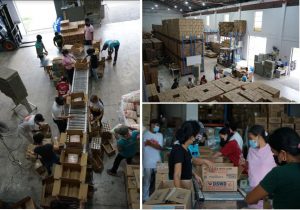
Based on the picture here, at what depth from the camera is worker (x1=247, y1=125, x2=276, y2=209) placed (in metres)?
2.70

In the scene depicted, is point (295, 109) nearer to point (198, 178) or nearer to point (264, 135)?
point (264, 135)

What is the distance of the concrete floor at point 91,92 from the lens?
397 cm

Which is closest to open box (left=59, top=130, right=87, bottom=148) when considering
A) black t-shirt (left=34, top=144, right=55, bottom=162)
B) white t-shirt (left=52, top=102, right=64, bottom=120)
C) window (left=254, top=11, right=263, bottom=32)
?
black t-shirt (left=34, top=144, right=55, bottom=162)

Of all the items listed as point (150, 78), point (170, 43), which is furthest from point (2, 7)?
point (150, 78)

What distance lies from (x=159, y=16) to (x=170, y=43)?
5.02 meters

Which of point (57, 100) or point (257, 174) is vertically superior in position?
point (57, 100)

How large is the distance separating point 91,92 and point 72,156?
292cm

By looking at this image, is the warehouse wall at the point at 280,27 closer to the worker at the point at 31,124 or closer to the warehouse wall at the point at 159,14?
the warehouse wall at the point at 159,14

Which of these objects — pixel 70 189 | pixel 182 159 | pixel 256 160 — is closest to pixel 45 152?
pixel 70 189

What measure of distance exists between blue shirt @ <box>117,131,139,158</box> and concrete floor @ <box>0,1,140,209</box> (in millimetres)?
480

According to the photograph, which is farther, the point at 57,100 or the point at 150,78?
the point at 150,78

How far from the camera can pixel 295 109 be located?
595 cm

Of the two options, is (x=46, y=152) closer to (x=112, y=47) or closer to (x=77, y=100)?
(x=77, y=100)

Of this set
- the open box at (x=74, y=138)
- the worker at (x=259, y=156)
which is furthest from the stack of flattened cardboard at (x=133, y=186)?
the worker at (x=259, y=156)
